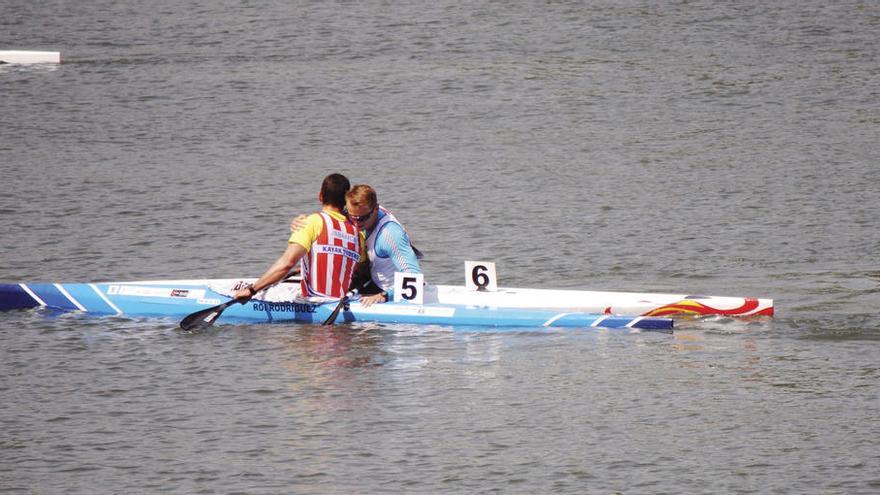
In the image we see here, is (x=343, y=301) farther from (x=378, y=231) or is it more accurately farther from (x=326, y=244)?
(x=378, y=231)

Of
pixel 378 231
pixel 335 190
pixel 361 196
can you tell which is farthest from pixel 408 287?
pixel 335 190

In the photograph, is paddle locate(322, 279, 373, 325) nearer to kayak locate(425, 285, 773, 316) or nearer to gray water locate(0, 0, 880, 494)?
gray water locate(0, 0, 880, 494)

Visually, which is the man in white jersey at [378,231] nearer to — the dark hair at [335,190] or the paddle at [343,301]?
the dark hair at [335,190]

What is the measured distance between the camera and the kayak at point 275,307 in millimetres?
12711

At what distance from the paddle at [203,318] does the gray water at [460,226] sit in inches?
4.4

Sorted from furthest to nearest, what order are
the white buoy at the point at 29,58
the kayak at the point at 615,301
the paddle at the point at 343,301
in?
the white buoy at the point at 29,58 < the paddle at the point at 343,301 < the kayak at the point at 615,301

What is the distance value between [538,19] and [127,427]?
2041cm

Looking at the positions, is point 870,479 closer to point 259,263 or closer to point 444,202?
point 259,263

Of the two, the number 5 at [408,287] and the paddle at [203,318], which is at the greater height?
the number 5 at [408,287]

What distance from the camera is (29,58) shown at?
27062mm

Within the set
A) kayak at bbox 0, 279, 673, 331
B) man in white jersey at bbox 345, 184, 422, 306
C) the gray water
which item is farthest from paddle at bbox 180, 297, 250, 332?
man in white jersey at bbox 345, 184, 422, 306

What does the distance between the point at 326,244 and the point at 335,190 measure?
47cm

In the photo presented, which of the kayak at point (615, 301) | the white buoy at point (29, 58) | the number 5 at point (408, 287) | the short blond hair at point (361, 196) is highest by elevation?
the white buoy at point (29, 58)

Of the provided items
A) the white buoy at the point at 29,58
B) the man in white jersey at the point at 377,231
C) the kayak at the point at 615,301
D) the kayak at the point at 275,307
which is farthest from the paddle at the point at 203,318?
the white buoy at the point at 29,58
